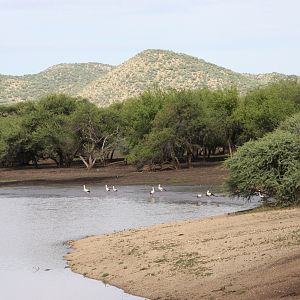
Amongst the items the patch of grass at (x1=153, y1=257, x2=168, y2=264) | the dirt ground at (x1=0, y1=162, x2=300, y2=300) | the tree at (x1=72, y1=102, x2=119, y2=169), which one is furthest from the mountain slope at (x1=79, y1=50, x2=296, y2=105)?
the patch of grass at (x1=153, y1=257, x2=168, y2=264)

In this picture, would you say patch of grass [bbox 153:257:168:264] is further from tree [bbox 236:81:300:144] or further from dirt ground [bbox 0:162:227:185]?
tree [bbox 236:81:300:144]

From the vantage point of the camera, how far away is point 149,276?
23.6 m

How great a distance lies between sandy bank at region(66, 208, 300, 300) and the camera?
19391mm

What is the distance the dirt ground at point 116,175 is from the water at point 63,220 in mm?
4369

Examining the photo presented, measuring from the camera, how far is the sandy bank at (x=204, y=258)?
1939 centimetres

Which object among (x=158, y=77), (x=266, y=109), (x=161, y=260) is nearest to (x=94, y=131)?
(x=266, y=109)

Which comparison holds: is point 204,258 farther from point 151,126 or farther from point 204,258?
point 151,126

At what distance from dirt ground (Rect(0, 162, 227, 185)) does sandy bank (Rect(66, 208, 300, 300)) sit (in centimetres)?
3499

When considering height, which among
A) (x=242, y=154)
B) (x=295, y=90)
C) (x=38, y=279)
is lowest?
(x=38, y=279)

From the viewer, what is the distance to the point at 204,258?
24.5m

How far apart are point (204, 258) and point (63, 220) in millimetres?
21449

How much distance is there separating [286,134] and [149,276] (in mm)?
17198

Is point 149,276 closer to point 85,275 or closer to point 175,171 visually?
point 85,275

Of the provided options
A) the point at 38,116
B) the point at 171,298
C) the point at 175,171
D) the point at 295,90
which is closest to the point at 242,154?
the point at 171,298
